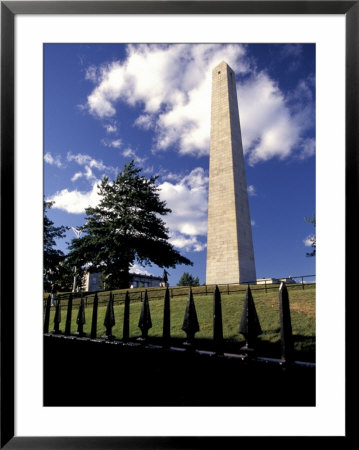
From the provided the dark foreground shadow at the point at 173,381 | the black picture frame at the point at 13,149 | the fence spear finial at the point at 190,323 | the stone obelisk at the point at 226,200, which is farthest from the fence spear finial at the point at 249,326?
the stone obelisk at the point at 226,200

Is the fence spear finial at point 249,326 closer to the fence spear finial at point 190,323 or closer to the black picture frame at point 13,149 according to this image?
the fence spear finial at point 190,323

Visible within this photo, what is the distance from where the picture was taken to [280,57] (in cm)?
291

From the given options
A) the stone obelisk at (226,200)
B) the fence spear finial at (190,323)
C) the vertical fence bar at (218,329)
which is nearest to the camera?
the vertical fence bar at (218,329)

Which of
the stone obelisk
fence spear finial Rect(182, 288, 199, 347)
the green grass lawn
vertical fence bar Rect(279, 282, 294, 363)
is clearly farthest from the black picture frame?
the stone obelisk

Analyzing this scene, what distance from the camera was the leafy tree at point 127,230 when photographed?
16.1 meters

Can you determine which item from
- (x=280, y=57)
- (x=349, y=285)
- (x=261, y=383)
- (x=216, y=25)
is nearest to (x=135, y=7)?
(x=216, y=25)

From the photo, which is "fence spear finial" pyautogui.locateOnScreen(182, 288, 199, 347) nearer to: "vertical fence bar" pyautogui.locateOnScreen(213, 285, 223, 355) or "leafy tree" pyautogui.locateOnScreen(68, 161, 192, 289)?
"vertical fence bar" pyautogui.locateOnScreen(213, 285, 223, 355)

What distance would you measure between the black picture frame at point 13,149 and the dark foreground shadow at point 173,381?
25 cm

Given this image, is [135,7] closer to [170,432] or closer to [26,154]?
[26,154]

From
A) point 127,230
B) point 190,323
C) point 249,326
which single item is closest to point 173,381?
point 190,323

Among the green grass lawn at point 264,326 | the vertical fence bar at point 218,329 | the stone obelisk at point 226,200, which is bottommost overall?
the green grass lawn at point 264,326

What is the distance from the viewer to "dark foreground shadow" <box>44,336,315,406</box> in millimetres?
2246

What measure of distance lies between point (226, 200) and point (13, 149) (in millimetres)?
12498

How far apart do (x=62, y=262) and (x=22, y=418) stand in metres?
2.19
